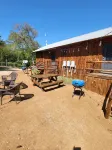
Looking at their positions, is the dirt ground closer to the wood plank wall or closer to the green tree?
the wood plank wall

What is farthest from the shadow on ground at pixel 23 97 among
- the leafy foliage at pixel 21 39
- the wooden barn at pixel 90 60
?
the leafy foliage at pixel 21 39

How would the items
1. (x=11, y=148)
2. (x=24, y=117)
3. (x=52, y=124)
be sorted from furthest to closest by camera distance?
(x=24, y=117) → (x=52, y=124) → (x=11, y=148)

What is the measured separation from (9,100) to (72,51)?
7.45 metres

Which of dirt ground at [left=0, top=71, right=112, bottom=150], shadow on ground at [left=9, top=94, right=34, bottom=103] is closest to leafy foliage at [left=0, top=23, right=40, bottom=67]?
shadow on ground at [left=9, top=94, right=34, bottom=103]

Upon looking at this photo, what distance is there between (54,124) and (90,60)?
6.83 meters

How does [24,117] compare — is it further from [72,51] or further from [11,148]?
[72,51]

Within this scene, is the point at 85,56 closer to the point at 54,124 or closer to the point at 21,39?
the point at 54,124

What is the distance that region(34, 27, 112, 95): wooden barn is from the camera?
8102mm

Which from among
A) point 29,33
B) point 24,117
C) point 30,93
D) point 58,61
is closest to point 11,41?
point 29,33

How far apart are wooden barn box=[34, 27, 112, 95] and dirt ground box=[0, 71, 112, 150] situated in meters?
1.19

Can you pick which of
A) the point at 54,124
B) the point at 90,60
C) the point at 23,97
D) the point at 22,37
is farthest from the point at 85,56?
the point at 22,37

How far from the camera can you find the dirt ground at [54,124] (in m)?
4.05

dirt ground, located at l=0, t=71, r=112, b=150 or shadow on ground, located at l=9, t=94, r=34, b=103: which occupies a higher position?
shadow on ground, located at l=9, t=94, r=34, b=103

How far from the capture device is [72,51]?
12.4 m
